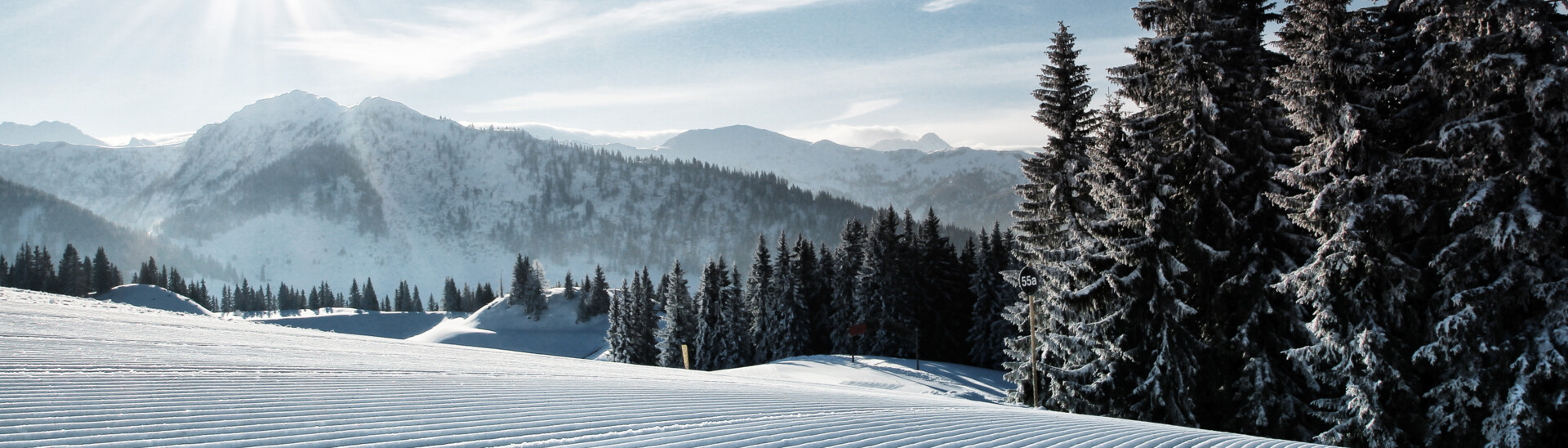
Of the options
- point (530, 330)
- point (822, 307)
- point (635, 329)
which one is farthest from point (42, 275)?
point (822, 307)

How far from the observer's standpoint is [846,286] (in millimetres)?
59375

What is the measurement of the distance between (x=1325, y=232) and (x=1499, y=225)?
8.89 ft

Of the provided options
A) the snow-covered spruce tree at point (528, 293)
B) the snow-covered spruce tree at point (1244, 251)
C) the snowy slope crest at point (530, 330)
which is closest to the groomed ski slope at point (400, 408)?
the snow-covered spruce tree at point (1244, 251)

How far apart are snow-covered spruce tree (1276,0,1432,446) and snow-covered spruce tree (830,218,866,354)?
39.8 meters

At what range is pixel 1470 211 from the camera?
14172 millimetres

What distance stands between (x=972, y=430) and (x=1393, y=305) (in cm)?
1119

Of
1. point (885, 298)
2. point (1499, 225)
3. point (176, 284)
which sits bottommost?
point (885, 298)

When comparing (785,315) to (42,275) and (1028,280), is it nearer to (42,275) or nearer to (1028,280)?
(1028,280)

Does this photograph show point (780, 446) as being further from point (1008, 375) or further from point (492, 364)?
point (1008, 375)

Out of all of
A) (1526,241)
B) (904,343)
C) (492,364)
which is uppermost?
(1526,241)

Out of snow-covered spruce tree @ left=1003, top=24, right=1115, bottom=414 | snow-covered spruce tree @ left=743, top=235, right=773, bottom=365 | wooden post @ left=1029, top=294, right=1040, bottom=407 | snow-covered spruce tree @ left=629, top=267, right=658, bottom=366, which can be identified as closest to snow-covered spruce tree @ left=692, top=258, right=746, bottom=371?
snow-covered spruce tree @ left=743, top=235, right=773, bottom=365

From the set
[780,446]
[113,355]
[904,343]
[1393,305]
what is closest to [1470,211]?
[1393,305]

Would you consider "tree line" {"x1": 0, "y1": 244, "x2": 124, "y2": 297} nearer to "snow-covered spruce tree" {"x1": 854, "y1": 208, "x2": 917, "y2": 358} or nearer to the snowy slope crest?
the snowy slope crest

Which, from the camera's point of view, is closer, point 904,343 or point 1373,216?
point 1373,216
